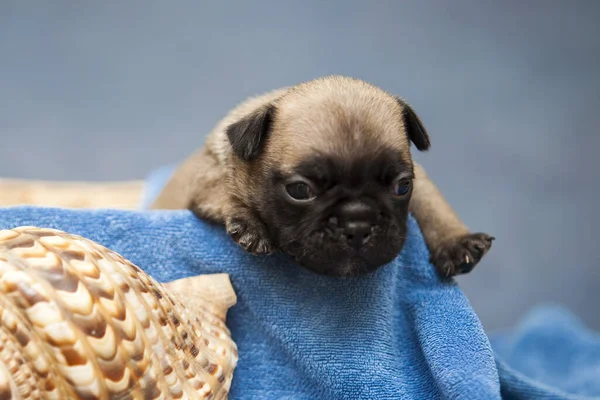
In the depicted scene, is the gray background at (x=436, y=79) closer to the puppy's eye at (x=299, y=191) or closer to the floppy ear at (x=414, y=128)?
the floppy ear at (x=414, y=128)

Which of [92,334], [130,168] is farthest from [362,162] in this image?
[130,168]

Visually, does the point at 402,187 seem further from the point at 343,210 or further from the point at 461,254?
the point at 461,254

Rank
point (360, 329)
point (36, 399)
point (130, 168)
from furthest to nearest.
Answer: point (130, 168)
point (360, 329)
point (36, 399)

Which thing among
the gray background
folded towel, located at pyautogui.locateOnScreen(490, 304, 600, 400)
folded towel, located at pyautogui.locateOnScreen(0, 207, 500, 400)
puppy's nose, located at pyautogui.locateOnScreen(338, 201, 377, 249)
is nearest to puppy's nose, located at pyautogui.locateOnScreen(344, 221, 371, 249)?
puppy's nose, located at pyautogui.locateOnScreen(338, 201, 377, 249)

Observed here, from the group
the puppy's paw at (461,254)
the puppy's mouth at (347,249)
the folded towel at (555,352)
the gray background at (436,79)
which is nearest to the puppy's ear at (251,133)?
the puppy's mouth at (347,249)

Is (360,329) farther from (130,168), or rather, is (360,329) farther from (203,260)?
(130,168)

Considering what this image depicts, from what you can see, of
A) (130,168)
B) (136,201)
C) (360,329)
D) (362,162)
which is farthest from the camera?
(130,168)
